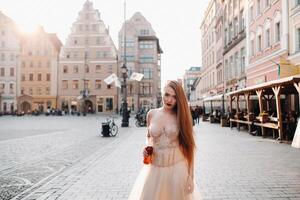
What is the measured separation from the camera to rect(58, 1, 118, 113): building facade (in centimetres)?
6538

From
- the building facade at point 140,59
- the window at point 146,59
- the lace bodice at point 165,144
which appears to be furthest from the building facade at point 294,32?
the window at point 146,59

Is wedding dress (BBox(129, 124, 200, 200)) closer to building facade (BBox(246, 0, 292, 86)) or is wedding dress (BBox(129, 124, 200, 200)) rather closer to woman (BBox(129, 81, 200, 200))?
woman (BBox(129, 81, 200, 200))

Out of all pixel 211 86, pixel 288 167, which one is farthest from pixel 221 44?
pixel 288 167

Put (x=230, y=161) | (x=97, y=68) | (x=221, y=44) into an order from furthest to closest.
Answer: (x=97, y=68), (x=221, y=44), (x=230, y=161)

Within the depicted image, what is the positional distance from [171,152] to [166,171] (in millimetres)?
211

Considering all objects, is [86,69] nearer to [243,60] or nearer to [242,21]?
[242,21]

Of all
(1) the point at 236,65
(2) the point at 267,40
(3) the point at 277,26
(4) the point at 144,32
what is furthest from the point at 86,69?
(3) the point at 277,26

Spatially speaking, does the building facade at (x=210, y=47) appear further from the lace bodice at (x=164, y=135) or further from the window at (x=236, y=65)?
the lace bodice at (x=164, y=135)

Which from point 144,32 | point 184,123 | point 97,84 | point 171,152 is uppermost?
point 144,32

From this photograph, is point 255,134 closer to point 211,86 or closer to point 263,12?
point 263,12

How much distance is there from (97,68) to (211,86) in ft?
77.0

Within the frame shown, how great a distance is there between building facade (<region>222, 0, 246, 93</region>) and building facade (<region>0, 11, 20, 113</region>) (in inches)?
1755

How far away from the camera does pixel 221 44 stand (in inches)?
1827

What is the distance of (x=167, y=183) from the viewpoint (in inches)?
148
